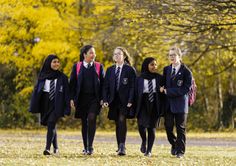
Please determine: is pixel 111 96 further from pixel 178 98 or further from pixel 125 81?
pixel 178 98

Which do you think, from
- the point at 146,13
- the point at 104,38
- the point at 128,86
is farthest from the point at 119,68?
the point at 104,38

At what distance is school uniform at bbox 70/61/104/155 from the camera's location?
13.6 meters

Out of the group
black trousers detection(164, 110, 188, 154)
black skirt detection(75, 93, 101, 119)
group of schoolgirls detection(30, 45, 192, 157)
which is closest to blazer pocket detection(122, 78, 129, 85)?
group of schoolgirls detection(30, 45, 192, 157)

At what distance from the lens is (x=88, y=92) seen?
1362cm

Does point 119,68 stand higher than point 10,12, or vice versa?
point 10,12

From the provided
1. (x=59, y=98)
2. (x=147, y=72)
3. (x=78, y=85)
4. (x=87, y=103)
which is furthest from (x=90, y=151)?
(x=147, y=72)

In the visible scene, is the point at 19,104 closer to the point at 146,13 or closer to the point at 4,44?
the point at 4,44

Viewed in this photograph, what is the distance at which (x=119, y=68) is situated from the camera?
541 inches

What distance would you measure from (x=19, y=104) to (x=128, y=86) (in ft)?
75.4

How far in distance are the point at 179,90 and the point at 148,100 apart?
0.69 m

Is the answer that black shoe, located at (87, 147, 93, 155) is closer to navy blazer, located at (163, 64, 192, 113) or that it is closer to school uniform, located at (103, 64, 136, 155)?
school uniform, located at (103, 64, 136, 155)

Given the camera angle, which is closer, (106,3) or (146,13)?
(146,13)

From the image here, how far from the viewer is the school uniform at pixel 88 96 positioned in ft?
44.5

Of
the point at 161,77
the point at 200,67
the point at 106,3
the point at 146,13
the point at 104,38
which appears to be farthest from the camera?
the point at 200,67
